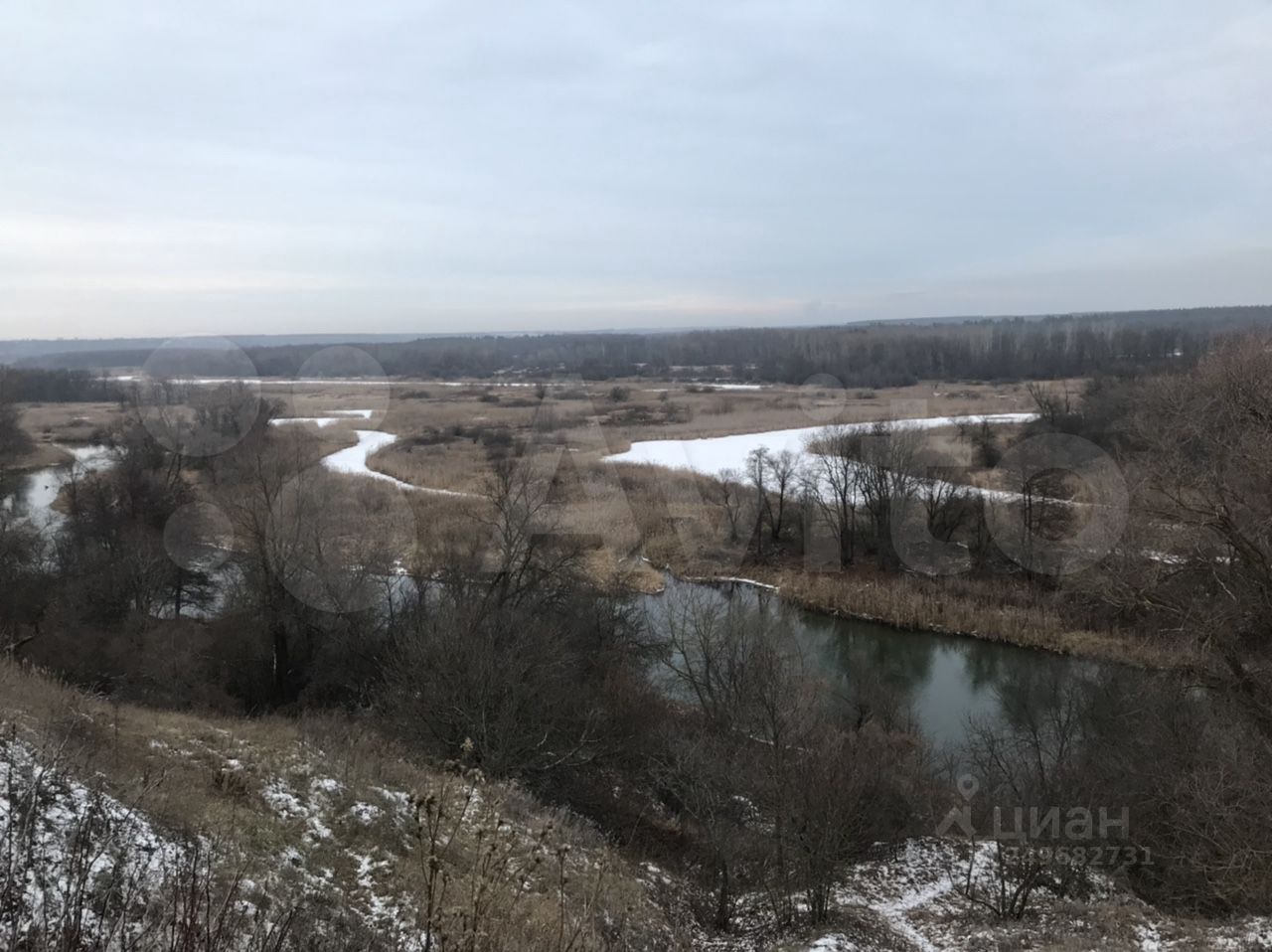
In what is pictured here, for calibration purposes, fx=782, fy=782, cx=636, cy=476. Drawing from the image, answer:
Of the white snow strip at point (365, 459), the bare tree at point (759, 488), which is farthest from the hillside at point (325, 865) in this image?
the white snow strip at point (365, 459)

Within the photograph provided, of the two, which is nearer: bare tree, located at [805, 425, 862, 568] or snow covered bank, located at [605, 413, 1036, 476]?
bare tree, located at [805, 425, 862, 568]

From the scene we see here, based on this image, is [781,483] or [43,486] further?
[43,486]

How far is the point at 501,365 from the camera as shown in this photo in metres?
76.2

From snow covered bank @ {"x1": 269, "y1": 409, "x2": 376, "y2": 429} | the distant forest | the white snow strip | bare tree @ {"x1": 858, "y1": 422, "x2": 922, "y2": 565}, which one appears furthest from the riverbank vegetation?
the distant forest

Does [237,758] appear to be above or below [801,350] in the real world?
below

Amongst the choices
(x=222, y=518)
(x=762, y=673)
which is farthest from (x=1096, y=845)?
(x=222, y=518)

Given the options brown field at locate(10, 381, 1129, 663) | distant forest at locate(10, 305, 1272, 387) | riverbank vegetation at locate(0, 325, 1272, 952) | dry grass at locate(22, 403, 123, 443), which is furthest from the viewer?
distant forest at locate(10, 305, 1272, 387)

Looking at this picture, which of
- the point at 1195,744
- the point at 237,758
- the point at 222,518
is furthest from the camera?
→ the point at 222,518

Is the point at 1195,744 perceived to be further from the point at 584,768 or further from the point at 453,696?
the point at 453,696

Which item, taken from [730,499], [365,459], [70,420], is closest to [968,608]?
[730,499]

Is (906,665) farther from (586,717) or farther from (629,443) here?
(629,443)

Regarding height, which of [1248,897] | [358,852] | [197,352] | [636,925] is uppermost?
[197,352]

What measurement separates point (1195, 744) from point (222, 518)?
21.9 metres

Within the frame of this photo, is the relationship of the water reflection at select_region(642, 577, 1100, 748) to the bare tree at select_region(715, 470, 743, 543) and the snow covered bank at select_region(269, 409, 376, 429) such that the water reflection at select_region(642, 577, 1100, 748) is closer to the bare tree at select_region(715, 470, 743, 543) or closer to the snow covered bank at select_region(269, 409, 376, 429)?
the bare tree at select_region(715, 470, 743, 543)
